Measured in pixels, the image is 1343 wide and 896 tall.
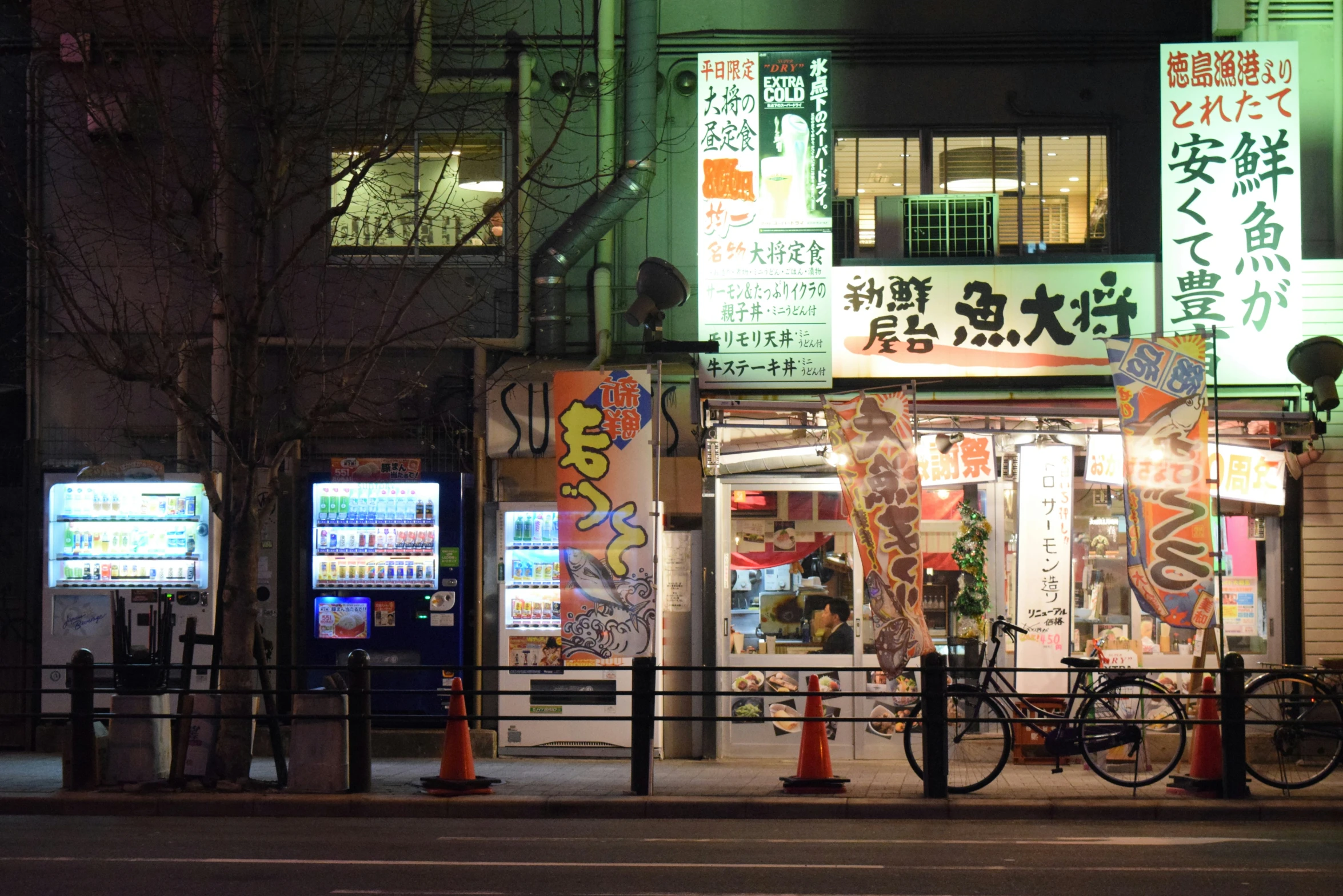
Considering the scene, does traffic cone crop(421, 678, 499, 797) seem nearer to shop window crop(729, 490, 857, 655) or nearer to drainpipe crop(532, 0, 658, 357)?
shop window crop(729, 490, 857, 655)

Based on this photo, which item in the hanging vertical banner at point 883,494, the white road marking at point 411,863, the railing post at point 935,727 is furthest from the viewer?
the hanging vertical banner at point 883,494

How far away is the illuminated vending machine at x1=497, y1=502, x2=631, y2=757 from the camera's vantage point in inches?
583

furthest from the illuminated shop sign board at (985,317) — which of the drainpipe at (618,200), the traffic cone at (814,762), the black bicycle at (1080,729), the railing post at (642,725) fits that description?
the railing post at (642,725)

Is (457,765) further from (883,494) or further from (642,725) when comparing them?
(883,494)

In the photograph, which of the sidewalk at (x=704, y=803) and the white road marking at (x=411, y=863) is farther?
the sidewalk at (x=704, y=803)

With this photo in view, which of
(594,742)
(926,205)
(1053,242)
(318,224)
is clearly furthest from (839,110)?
(594,742)

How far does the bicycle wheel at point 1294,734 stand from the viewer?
12.4 m

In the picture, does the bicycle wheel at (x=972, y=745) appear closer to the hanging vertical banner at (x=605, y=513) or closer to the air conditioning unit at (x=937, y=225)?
the hanging vertical banner at (x=605, y=513)

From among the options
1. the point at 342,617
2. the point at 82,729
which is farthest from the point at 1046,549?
the point at 82,729

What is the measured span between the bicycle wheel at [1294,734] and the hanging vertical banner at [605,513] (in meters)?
5.53

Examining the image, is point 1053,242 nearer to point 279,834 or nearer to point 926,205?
point 926,205

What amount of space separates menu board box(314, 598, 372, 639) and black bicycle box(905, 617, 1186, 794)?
6.00 meters

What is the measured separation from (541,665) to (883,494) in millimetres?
4322

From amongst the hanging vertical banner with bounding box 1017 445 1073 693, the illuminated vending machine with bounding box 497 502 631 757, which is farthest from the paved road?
the illuminated vending machine with bounding box 497 502 631 757
